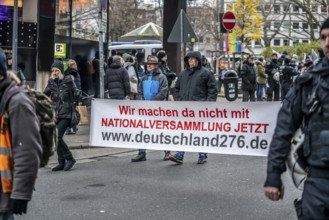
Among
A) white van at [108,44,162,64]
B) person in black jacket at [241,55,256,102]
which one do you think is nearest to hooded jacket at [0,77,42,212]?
person in black jacket at [241,55,256,102]

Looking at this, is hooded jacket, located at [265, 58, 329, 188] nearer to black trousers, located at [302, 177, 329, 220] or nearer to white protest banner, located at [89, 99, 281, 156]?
black trousers, located at [302, 177, 329, 220]

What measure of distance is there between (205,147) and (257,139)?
791 millimetres

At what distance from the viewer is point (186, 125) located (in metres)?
8.52

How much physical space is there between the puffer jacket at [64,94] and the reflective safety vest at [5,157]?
595cm

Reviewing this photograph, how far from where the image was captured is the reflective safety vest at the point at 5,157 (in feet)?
11.3

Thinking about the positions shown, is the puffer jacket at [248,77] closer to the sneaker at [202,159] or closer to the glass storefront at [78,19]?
the glass storefront at [78,19]

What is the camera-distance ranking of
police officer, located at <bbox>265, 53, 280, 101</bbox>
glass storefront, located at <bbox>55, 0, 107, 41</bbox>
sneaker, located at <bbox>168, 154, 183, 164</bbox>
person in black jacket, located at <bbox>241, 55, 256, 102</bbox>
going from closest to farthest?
sneaker, located at <bbox>168, 154, 183, 164</bbox>, glass storefront, located at <bbox>55, 0, 107, 41</bbox>, person in black jacket, located at <bbox>241, 55, 256, 102</bbox>, police officer, located at <bbox>265, 53, 280, 101</bbox>

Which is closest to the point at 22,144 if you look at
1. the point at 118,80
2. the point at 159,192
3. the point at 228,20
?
the point at 159,192

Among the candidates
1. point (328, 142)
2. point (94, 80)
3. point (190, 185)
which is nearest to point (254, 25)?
point (94, 80)

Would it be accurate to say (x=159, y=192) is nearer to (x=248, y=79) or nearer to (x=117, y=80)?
(x=117, y=80)

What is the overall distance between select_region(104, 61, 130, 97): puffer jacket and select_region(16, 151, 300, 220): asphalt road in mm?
2606

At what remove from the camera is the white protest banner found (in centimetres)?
794

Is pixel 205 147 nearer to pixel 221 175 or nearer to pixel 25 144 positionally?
pixel 221 175

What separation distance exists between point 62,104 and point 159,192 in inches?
103
